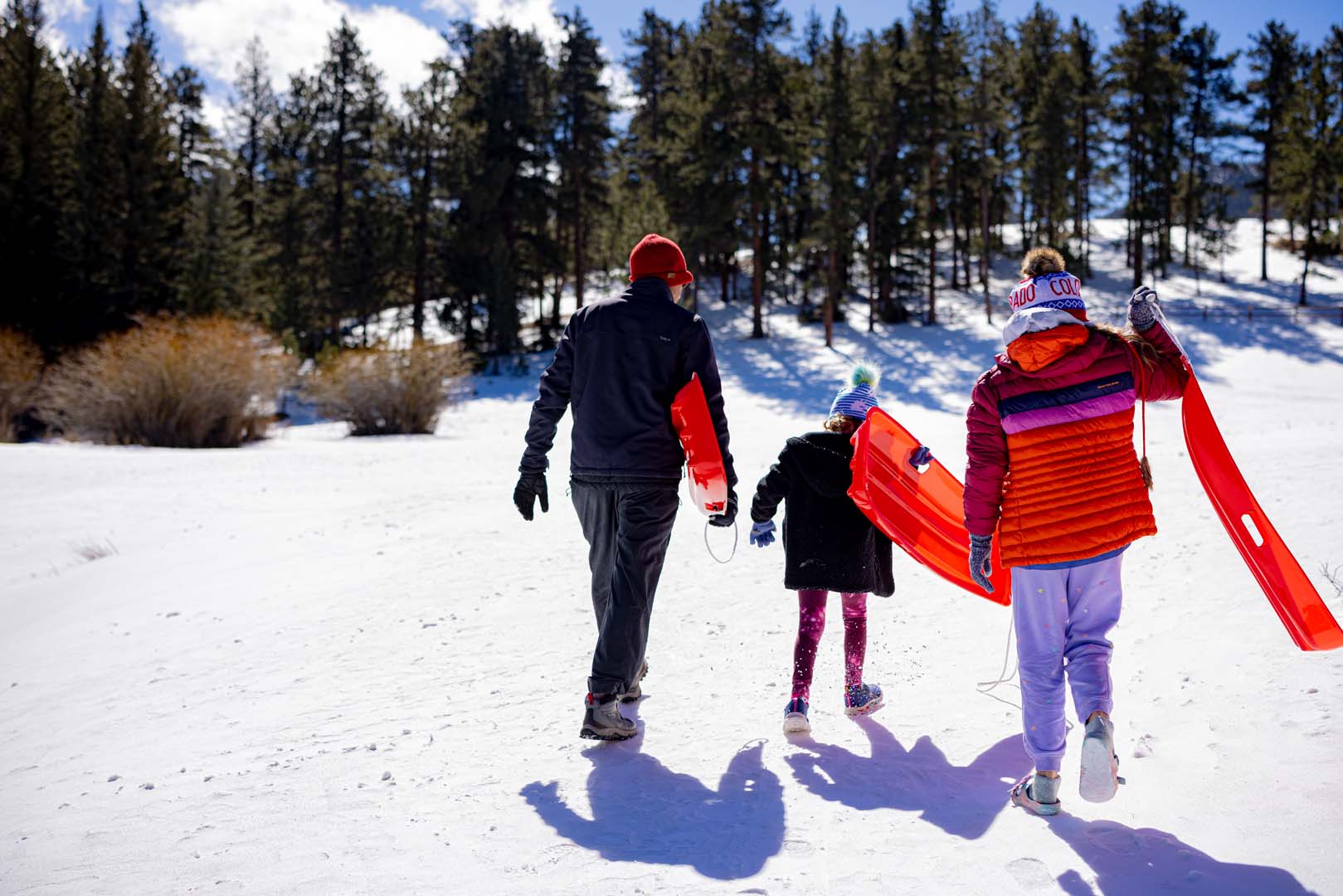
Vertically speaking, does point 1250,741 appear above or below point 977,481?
below

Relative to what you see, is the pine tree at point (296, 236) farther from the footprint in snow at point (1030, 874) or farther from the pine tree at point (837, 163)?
the footprint in snow at point (1030, 874)

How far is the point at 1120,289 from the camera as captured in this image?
42.2 m

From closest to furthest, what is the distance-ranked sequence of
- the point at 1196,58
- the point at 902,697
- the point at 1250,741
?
the point at 1250,741 < the point at 902,697 < the point at 1196,58

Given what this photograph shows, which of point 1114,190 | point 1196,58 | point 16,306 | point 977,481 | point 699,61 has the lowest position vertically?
point 977,481

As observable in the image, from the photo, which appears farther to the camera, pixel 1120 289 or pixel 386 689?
pixel 1120 289

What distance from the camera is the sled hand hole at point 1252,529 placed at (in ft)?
11.9

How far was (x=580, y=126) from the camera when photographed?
39.4 metres

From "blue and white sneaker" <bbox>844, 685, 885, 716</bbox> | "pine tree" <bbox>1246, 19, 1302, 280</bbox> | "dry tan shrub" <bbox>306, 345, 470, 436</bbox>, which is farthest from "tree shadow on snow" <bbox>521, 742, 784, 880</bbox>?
"pine tree" <bbox>1246, 19, 1302, 280</bbox>

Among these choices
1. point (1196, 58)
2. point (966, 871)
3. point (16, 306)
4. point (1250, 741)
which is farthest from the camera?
point (1196, 58)

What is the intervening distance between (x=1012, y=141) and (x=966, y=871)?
4558 cm

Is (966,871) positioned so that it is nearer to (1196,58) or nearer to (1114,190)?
(1114,190)

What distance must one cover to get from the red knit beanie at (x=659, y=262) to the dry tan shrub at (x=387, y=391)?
15752 millimetres

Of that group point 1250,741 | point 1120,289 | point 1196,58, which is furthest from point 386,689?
point 1196,58

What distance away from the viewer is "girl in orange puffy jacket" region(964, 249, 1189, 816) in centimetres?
344
